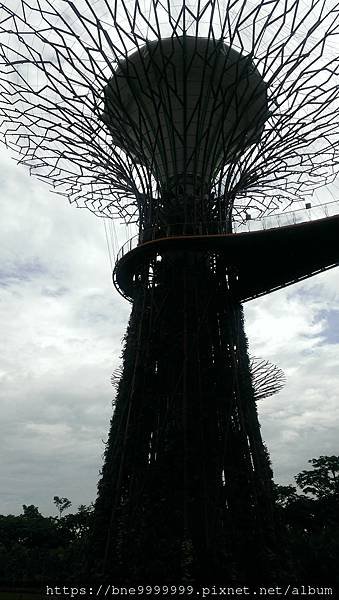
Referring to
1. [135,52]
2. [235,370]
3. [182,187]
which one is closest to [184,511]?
[235,370]

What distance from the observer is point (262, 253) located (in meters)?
19.8

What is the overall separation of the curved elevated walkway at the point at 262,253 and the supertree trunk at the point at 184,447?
854mm

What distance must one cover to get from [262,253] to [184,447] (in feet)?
28.2

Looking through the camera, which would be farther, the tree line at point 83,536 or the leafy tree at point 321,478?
the leafy tree at point 321,478

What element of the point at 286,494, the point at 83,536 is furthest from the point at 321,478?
the point at 83,536

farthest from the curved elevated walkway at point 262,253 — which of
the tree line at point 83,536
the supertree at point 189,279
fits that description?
the tree line at point 83,536

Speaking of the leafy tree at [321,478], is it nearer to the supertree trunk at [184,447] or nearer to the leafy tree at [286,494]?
the leafy tree at [286,494]

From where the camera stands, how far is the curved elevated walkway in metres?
18.5

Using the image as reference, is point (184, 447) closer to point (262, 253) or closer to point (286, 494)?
point (262, 253)

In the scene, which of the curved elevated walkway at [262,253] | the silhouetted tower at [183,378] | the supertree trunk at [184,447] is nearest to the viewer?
the supertree trunk at [184,447]

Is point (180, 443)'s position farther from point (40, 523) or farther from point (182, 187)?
point (40, 523)

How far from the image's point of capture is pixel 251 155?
2197 cm

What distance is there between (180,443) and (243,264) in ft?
27.8

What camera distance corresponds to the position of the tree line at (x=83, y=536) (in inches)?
1008
